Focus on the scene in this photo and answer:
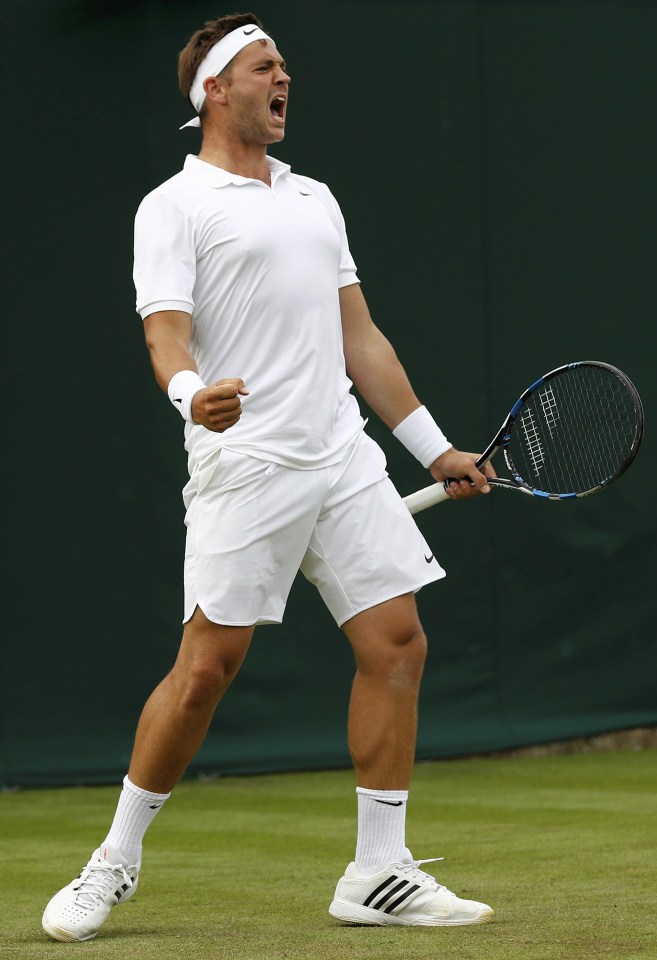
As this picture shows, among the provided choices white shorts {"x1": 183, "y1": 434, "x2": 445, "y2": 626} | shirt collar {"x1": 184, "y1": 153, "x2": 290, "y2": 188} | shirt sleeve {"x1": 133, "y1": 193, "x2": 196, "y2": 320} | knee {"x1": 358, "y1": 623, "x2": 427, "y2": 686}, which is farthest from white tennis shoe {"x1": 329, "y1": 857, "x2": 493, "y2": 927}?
shirt collar {"x1": 184, "y1": 153, "x2": 290, "y2": 188}

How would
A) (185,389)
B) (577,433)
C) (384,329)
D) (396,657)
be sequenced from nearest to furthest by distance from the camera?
(185,389) → (396,657) → (577,433) → (384,329)

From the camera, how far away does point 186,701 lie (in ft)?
9.10

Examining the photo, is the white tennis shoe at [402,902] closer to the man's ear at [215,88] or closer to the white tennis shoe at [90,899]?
the white tennis shoe at [90,899]

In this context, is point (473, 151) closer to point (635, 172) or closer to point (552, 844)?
point (635, 172)

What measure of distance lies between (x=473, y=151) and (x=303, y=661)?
1.84 m

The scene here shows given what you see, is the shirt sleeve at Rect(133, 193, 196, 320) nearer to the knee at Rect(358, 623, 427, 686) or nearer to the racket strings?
the knee at Rect(358, 623, 427, 686)

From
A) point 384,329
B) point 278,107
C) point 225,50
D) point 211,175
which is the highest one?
point 225,50

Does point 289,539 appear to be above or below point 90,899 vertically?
above

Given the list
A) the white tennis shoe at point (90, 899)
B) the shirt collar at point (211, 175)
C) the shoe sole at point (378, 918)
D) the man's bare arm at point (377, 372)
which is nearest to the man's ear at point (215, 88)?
the shirt collar at point (211, 175)

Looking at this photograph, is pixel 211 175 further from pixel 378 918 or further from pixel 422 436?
pixel 378 918

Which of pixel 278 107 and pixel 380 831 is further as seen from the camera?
pixel 278 107

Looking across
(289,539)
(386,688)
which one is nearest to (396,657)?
(386,688)

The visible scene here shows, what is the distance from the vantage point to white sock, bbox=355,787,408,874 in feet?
9.37

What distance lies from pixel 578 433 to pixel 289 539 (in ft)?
5.37
